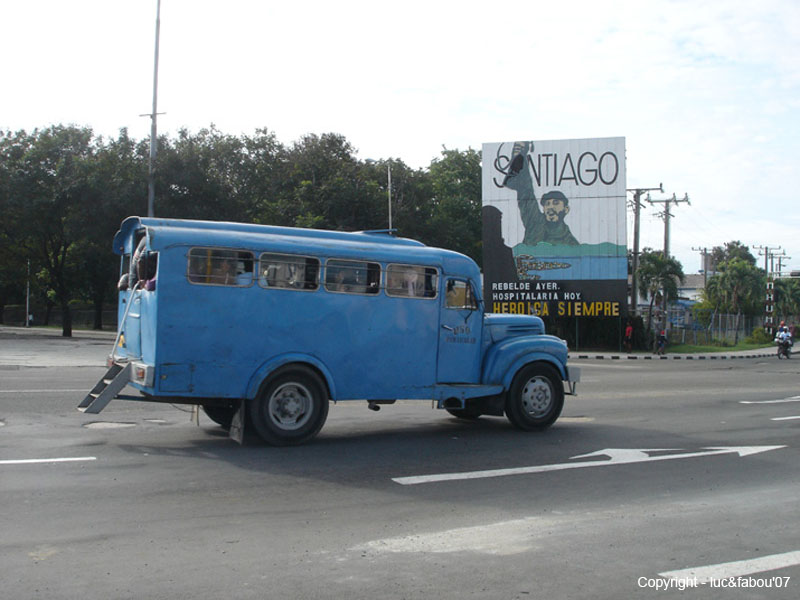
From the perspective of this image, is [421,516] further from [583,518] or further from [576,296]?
[576,296]

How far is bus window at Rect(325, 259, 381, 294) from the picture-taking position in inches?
384

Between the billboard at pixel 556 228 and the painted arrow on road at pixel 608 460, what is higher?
the billboard at pixel 556 228

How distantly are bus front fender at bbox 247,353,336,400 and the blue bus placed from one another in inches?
0.7

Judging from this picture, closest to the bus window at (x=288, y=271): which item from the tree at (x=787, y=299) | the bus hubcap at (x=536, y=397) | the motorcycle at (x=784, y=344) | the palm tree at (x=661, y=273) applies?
the bus hubcap at (x=536, y=397)

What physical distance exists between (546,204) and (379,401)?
2985 cm

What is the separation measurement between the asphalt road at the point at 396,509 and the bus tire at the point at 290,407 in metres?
0.23

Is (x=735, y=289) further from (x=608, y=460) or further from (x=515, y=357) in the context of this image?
(x=608, y=460)

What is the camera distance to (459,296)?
35.4ft

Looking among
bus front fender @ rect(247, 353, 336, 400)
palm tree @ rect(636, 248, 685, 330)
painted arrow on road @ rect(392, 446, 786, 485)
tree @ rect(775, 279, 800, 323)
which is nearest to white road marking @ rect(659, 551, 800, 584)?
painted arrow on road @ rect(392, 446, 786, 485)

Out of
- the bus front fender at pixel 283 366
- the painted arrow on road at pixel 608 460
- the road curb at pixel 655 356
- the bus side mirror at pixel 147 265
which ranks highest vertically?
the bus side mirror at pixel 147 265

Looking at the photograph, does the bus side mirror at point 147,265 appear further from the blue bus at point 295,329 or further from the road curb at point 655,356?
the road curb at point 655,356

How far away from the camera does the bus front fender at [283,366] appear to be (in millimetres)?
9156

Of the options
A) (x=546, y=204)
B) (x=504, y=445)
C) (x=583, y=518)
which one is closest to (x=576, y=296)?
(x=546, y=204)

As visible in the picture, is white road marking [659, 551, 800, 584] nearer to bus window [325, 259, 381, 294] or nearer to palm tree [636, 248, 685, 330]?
bus window [325, 259, 381, 294]
